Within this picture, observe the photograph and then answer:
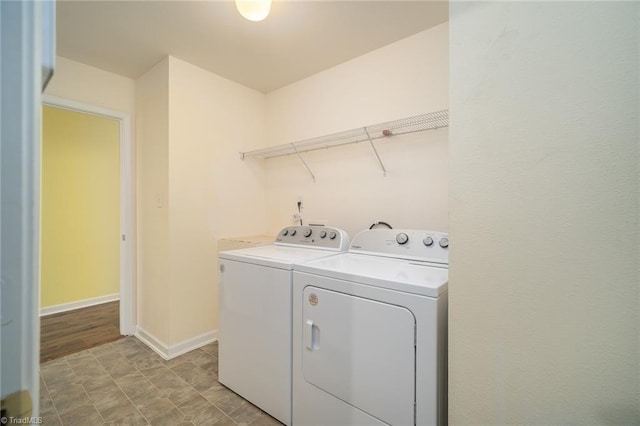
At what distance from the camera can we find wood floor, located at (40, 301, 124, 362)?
2426 mm

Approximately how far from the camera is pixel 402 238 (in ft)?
5.59

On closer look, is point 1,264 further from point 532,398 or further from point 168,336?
point 168,336

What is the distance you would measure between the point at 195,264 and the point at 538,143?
257 centimetres

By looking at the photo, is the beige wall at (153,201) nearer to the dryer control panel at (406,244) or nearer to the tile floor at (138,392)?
A: the tile floor at (138,392)

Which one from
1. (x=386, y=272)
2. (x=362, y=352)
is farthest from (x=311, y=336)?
(x=386, y=272)

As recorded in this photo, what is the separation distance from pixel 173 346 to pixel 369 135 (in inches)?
93.5

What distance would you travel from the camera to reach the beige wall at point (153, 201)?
238 cm

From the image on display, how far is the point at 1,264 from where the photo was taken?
13.2 inches

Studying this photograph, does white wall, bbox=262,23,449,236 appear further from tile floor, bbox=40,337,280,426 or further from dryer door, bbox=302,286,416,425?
tile floor, bbox=40,337,280,426

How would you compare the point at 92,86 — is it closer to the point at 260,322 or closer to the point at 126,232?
the point at 126,232

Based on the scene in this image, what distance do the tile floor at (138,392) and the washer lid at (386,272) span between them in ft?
3.23

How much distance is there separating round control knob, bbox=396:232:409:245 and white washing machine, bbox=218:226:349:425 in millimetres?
412

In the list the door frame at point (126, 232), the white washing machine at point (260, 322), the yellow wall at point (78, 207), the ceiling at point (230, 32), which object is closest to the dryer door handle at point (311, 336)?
the white washing machine at point (260, 322)

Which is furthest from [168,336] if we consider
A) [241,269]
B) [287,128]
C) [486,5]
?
[486,5]
